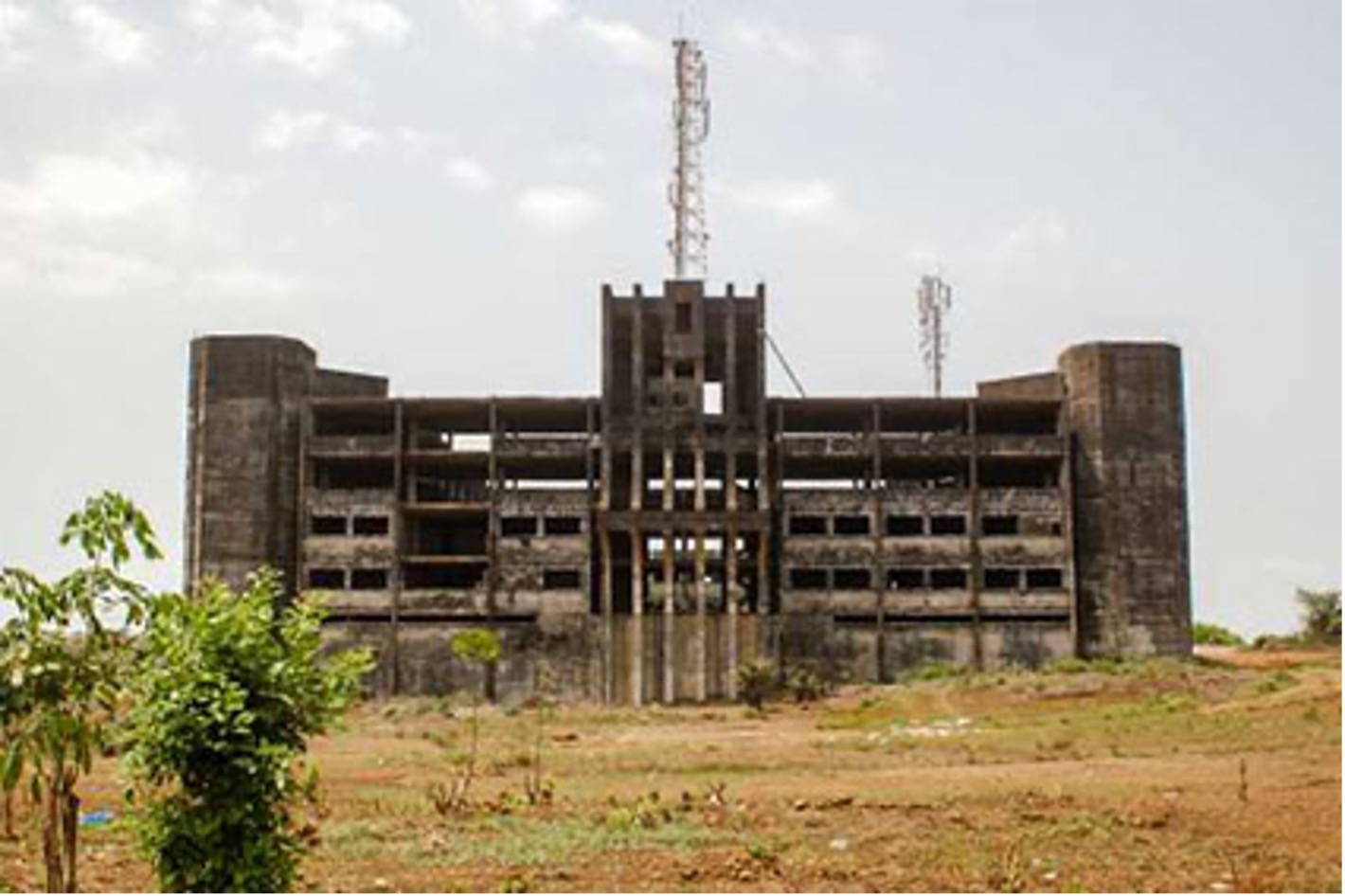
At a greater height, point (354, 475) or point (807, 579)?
point (354, 475)

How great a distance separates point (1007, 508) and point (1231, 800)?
3787cm

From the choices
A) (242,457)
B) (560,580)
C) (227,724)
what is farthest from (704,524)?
(227,724)

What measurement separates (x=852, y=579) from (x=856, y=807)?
37018mm

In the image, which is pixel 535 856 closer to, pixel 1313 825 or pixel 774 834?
pixel 774 834

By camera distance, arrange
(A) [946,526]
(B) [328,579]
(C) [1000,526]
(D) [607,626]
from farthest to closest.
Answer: (C) [1000,526] → (B) [328,579] → (A) [946,526] → (D) [607,626]

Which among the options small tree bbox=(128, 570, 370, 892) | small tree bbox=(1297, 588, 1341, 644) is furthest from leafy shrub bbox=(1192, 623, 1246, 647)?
small tree bbox=(128, 570, 370, 892)

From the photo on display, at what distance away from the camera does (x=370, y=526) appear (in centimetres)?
6172

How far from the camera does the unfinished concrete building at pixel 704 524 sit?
2319 inches

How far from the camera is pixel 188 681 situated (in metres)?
12.9

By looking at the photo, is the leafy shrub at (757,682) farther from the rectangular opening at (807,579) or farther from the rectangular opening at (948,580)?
the rectangular opening at (948,580)

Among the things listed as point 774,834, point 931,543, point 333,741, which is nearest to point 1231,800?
point 774,834

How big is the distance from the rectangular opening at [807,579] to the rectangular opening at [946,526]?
4782 mm

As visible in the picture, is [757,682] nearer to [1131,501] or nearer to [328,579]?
[1131,501]

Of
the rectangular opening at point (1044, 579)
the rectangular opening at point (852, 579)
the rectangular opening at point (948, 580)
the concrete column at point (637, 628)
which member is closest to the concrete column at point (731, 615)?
the concrete column at point (637, 628)
